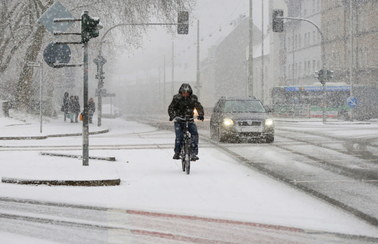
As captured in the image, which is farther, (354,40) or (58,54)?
(354,40)

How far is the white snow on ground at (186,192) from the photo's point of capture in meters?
7.69

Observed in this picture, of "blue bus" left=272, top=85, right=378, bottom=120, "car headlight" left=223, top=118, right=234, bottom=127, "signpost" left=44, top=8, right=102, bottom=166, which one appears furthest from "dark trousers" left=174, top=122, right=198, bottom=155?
"blue bus" left=272, top=85, right=378, bottom=120

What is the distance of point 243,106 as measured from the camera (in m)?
23.1

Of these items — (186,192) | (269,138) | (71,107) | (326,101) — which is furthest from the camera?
(326,101)

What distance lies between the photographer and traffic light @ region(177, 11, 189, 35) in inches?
1256

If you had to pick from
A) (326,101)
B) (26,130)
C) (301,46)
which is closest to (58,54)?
(26,130)

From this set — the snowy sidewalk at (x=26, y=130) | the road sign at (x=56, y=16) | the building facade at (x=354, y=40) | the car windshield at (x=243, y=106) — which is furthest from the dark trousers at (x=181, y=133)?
the building facade at (x=354, y=40)

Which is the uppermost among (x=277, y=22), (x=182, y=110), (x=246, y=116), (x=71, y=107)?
(x=277, y=22)

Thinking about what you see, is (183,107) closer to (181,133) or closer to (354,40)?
(181,133)

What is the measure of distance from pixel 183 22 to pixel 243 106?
401 inches

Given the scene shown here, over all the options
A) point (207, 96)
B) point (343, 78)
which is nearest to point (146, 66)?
point (207, 96)

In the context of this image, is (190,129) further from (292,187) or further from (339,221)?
(339,221)

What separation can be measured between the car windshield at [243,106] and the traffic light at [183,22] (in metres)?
9.30

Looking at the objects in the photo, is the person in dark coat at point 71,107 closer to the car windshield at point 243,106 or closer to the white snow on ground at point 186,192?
the car windshield at point 243,106
